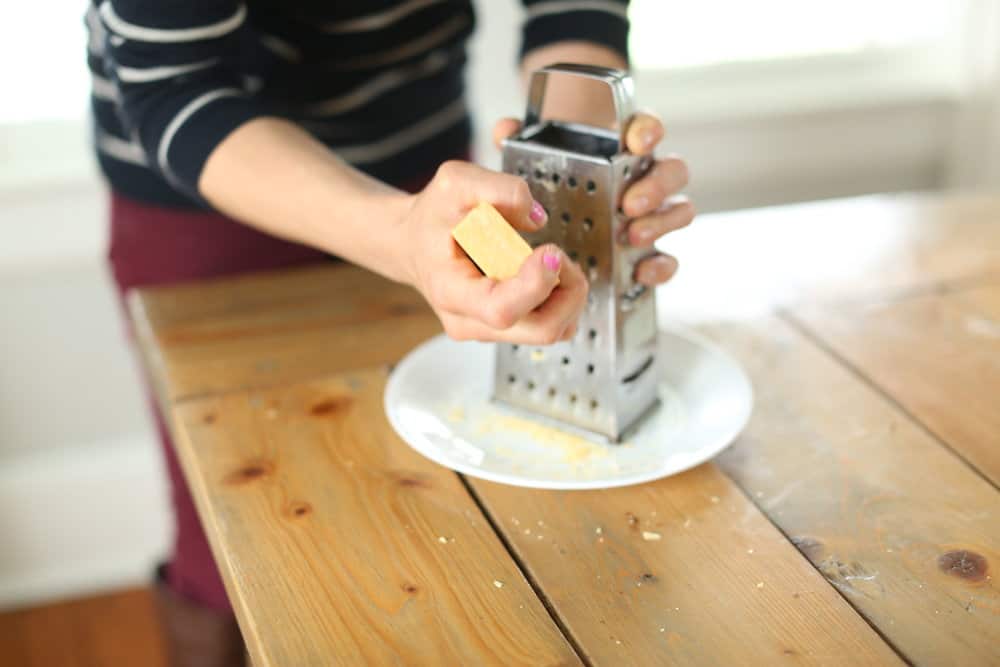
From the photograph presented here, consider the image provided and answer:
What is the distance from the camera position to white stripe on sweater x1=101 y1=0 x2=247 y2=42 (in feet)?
3.12

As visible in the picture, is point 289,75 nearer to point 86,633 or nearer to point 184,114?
point 184,114

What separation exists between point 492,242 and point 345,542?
226 millimetres

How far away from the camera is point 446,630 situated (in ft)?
2.27

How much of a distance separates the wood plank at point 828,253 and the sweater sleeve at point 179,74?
1.49 feet

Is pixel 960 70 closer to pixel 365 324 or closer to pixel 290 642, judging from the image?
pixel 365 324

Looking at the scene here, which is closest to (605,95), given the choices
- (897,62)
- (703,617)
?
(703,617)

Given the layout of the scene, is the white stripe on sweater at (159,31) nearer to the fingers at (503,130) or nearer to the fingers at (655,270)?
the fingers at (503,130)

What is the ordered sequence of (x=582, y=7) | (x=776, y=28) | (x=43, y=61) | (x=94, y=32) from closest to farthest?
(x=94, y=32) < (x=582, y=7) < (x=43, y=61) < (x=776, y=28)

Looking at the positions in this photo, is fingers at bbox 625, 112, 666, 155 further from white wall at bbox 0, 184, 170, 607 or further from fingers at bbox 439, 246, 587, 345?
white wall at bbox 0, 184, 170, 607

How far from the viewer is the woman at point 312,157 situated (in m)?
0.78

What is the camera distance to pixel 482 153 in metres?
1.85

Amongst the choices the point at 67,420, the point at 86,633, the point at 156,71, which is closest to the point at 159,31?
the point at 156,71

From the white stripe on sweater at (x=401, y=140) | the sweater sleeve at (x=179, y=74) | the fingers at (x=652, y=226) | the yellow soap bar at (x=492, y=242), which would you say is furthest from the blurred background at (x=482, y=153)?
the yellow soap bar at (x=492, y=242)

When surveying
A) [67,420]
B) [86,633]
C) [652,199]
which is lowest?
[86,633]
